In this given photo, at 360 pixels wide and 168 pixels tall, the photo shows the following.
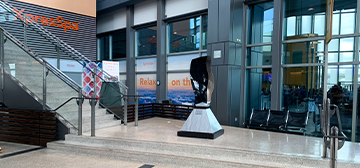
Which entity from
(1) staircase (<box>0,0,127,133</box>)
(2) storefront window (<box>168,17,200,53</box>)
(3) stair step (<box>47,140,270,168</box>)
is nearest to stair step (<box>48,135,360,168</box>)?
(3) stair step (<box>47,140,270,168</box>)

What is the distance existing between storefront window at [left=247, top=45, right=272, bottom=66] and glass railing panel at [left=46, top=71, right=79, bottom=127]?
5.62m

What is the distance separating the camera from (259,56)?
8.22 m

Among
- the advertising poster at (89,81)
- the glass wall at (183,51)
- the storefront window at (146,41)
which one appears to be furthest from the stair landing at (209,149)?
the storefront window at (146,41)

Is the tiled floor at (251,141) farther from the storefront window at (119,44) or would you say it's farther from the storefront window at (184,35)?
the storefront window at (119,44)

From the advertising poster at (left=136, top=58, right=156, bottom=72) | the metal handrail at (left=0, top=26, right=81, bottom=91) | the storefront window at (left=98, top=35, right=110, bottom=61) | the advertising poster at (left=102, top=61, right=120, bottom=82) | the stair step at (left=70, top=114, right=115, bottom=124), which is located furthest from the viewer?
the storefront window at (left=98, top=35, right=110, bottom=61)

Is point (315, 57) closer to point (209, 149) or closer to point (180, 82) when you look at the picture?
point (209, 149)

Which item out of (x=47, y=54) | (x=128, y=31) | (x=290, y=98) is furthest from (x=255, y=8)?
(x=47, y=54)

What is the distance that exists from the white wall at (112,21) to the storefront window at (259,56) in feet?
22.9

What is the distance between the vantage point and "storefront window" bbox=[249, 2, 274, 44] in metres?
8.05

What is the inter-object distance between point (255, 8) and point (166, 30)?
13.2 ft

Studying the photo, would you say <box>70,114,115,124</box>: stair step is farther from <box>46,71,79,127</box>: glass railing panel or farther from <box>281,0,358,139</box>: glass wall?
<box>281,0,358,139</box>: glass wall

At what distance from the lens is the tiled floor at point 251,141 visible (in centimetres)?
460

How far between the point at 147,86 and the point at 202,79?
612 cm

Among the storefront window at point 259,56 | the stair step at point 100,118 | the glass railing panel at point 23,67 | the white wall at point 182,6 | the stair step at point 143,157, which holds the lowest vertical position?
the stair step at point 143,157
